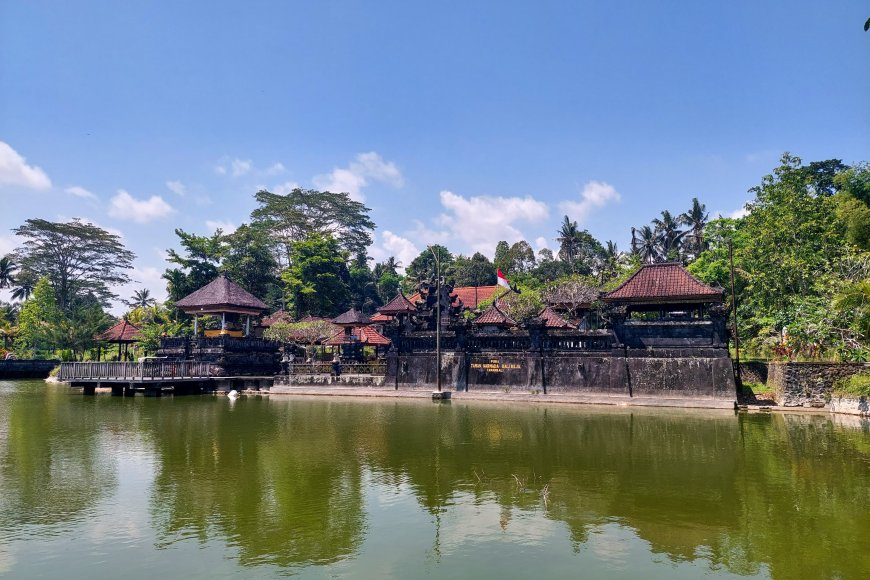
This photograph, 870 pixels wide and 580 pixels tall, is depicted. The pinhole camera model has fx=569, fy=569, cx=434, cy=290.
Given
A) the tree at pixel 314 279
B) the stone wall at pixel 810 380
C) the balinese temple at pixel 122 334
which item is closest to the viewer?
the stone wall at pixel 810 380

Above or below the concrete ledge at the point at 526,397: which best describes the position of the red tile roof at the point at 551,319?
above

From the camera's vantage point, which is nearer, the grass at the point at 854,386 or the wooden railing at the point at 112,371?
the grass at the point at 854,386

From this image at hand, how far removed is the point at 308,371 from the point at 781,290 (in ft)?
90.7

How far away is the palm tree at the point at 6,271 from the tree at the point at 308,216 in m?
26.6

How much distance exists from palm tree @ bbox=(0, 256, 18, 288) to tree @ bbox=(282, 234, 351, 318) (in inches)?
1340

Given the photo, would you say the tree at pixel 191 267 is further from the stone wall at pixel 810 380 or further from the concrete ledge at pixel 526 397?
the stone wall at pixel 810 380

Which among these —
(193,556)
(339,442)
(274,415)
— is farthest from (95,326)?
(193,556)

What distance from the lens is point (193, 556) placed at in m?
8.28

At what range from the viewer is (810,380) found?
24047 millimetres

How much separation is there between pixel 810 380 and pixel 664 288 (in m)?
7.00

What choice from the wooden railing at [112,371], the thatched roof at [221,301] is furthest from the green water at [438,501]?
the thatched roof at [221,301]

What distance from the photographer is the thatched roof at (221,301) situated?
127 feet

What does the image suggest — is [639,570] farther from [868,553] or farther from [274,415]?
[274,415]

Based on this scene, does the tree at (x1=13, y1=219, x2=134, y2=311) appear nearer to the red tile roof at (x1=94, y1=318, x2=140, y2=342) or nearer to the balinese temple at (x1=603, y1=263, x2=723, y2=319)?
the red tile roof at (x1=94, y1=318, x2=140, y2=342)
